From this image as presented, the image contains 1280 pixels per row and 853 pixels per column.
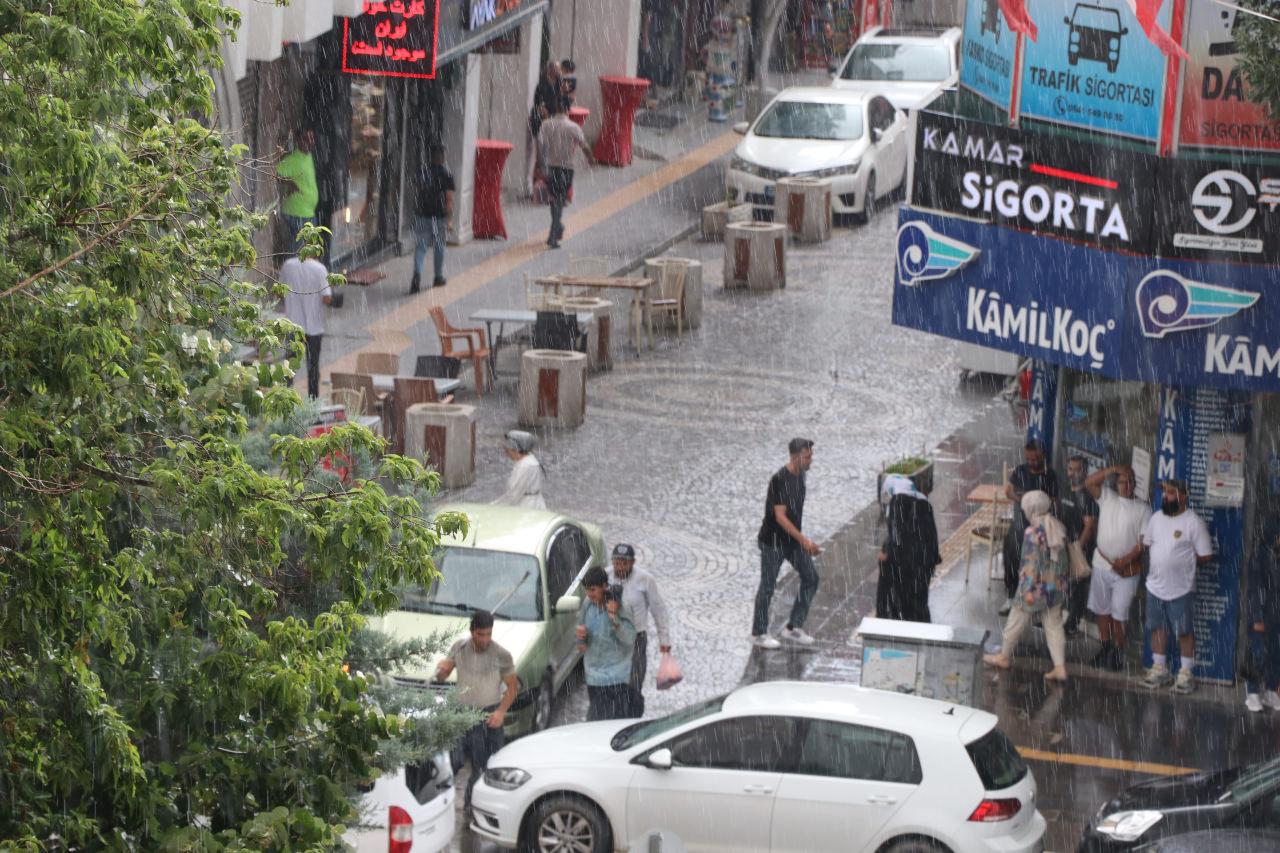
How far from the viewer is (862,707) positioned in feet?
39.4

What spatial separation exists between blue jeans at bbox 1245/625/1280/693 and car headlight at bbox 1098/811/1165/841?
12.0 feet

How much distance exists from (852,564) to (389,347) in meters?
6.81

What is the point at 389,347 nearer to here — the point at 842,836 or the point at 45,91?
the point at 842,836

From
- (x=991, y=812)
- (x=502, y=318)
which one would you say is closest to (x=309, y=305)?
(x=502, y=318)

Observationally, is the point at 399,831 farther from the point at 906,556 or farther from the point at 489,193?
the point at 489,193

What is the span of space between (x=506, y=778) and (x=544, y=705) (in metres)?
1.79

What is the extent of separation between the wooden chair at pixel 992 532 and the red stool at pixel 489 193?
1243 centimetres

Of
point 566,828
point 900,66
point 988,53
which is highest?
point 988,53

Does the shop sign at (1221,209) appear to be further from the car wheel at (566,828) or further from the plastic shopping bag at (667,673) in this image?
the car wheel at (566,828)

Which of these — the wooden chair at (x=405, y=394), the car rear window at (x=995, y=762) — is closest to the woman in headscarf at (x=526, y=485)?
the wooden chair at (x=405, y=394)

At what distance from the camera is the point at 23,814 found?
590 centimetres

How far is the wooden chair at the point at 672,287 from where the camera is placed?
1006 inches

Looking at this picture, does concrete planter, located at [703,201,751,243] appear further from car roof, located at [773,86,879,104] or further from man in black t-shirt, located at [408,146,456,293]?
man in black t-shirt, located at [408,146,456,293]

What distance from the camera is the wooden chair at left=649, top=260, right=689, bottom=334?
25.6m
